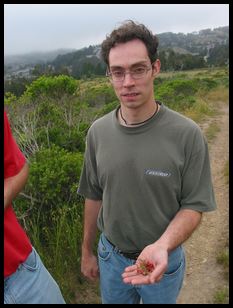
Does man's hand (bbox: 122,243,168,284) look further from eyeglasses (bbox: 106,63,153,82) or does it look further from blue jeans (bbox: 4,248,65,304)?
eyeglasses (bbox: 106,63,153,82)

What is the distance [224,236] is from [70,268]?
2181 mm

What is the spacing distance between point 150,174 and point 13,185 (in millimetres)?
737

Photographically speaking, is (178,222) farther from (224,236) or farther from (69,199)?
(224,236)

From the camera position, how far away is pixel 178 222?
76.1 inches

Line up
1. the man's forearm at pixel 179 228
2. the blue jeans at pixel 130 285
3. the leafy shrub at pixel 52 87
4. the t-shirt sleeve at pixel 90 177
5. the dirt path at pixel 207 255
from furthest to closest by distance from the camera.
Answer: the leafy shrub at pixel 52 87
the dirt path at pixel 207 255
the t-shirt sleeve at pixel 90 177
the blue jeans at pixel 130 285
the man's forearm at pixel 179 228

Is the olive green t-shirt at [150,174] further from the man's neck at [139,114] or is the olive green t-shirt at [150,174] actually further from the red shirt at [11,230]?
the red shirt at [11,230]

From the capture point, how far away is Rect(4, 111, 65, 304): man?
1.92 m

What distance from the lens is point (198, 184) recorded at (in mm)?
1959

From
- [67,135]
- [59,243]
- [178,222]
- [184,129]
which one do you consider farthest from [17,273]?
[67,135]

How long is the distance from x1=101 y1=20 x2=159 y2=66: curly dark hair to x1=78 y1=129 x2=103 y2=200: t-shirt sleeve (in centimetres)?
53

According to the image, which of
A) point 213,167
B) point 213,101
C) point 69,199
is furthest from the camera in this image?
point 213,101

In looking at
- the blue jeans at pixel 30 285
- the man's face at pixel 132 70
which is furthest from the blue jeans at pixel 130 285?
the man's face at pixel 132 70

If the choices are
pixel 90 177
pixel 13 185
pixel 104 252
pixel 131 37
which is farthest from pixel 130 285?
pixel 131 37

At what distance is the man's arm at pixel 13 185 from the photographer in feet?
6.34
